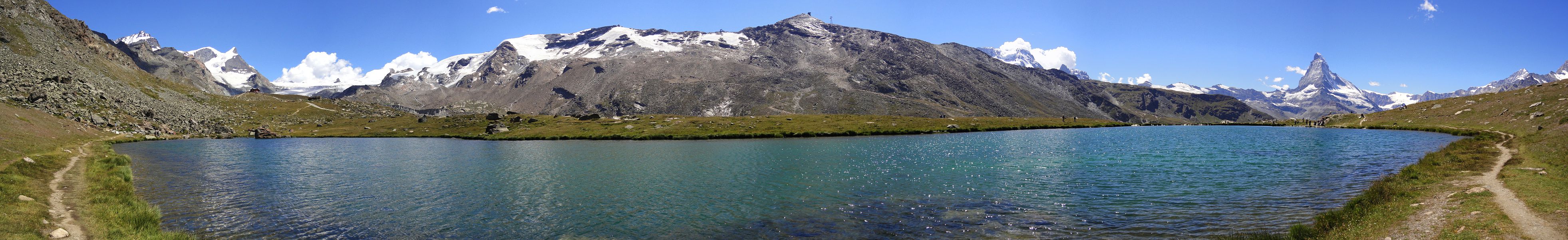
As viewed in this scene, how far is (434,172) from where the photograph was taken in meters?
54.9

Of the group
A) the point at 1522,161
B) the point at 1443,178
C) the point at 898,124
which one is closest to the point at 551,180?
the point at 1443,178

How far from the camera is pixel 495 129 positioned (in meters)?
154

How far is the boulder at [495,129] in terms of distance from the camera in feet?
497

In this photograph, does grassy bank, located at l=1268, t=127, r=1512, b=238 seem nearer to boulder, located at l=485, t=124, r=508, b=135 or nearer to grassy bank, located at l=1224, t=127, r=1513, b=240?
grassy bank, located at l=1224, t=127, r=1513, b=240

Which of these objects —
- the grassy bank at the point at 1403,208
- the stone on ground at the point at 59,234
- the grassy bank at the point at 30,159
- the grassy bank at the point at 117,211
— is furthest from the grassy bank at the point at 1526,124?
the grassy bank at the point at 30,159

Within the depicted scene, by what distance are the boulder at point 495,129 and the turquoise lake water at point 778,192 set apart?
7224 centimetres

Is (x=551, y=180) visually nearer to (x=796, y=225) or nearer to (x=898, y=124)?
(x=796, y=225)

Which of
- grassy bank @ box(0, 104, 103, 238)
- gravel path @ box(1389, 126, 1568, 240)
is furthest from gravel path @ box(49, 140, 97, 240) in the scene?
gravel path @ box(1389, 126, 1568, 240)

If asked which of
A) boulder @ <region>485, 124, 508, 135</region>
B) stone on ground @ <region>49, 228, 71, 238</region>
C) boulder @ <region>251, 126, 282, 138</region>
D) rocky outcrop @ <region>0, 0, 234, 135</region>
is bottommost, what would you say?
stone on ground @ <region>49, 228, 71, 238</region>

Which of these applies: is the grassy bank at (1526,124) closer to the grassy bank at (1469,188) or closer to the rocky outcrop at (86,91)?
the grassy bank at (1469,188)

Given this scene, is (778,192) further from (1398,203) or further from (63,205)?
(63,205)

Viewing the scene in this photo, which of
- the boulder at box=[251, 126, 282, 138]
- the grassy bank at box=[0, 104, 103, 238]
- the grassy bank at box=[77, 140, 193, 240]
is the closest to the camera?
the grassy bank at box=[0, 104, 103, 238]

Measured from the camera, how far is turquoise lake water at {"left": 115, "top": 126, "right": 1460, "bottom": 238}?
27.0m

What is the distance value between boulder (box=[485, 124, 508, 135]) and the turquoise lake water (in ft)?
237
